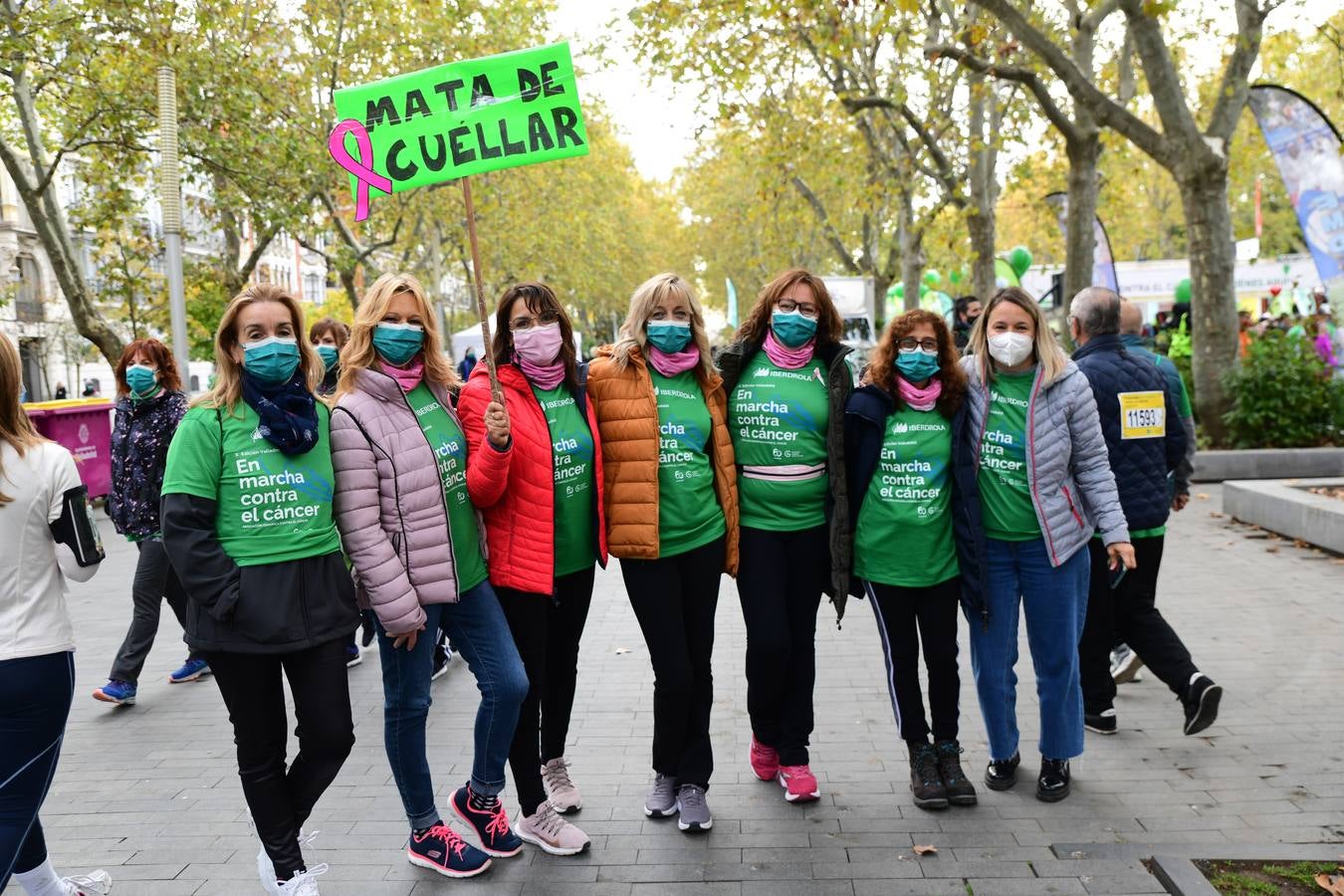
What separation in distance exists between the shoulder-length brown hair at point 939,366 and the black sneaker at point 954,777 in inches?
52.5

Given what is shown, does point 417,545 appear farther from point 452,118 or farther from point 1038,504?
point 1038,504

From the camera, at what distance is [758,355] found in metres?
4.42

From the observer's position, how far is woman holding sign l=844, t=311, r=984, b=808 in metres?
4.30

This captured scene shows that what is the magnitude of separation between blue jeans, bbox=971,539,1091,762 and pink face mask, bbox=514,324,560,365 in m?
1.87

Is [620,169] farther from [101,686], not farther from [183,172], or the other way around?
[101,686]

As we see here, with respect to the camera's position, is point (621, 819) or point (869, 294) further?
point (869, 294)

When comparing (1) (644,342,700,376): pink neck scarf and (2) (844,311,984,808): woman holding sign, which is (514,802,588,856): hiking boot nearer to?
(2) (844,311,984,808): woman holding sign

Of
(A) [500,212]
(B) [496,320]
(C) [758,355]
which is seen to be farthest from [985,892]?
(A) [500,212]

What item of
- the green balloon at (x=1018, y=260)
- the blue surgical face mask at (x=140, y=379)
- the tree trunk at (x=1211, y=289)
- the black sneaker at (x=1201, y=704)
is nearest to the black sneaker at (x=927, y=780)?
the black sneaker at (x=1201, y=704)

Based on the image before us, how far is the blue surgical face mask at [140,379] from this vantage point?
5.87m

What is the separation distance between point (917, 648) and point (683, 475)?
122 cm

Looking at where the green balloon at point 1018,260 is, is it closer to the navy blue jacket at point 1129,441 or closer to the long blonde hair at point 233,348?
the navy blue jacket at point 1129,441

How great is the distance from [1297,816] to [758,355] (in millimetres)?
2699

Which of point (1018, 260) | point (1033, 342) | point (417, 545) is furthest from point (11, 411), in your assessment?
point (1018, 260)
